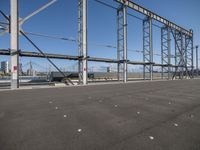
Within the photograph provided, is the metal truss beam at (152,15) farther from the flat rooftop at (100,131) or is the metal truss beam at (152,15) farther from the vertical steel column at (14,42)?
the flat rooftop at (100,131)

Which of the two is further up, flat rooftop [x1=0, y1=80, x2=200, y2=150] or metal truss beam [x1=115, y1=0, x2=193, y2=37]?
metal truss beam [x1=115, y1=0, x2=193, y2=37]

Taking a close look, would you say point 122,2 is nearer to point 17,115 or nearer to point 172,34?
point 172,34

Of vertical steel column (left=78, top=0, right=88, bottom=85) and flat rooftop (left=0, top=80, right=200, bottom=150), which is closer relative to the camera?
flat rooftop (left=0, top=80, right=200, bottom=150)

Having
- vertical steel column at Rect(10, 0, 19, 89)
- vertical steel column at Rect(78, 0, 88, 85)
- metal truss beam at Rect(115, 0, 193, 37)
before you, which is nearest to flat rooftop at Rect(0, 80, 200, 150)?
vertical steel column at Rect(10, 0, 19, 89)

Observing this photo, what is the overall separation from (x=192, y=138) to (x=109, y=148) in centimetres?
185

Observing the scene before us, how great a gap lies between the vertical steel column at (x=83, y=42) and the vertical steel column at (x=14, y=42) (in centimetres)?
847

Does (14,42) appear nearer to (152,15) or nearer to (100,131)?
(100,131)

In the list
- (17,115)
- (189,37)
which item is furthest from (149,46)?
(17,115)

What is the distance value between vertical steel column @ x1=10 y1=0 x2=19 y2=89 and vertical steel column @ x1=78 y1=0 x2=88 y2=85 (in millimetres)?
8474

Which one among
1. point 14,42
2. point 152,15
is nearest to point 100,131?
point 14,42

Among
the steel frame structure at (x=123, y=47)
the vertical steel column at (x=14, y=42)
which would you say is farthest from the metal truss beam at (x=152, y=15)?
the vertical steel column at (x=14, y=42)

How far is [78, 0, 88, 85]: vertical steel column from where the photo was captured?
23109 mm

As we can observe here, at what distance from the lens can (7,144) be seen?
3205 mm

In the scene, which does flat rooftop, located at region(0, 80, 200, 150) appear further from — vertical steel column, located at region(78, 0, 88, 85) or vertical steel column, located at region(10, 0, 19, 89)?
vertical steel column, located at region(78, 0, 88, 85)
